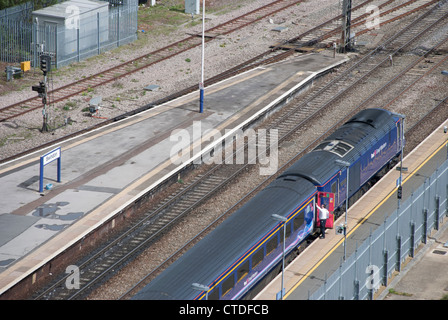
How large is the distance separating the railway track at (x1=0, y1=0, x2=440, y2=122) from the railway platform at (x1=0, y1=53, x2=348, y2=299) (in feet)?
10.8

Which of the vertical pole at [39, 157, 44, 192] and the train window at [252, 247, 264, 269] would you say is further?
the vertical pole at [39, 157, 44, 192]

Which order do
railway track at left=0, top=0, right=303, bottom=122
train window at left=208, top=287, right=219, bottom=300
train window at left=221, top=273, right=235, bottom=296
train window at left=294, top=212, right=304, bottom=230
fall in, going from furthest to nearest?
railway track at left=0, top=0, right=303, bottom=122, train window at left=294, top=212, right=304, bottom=230, train window at left=221, top=273, right=235, bottom=296, train window at left=208, top=287, right=219, bottom=300

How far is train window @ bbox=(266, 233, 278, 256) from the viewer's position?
25828 millimetres

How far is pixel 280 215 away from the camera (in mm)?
26500

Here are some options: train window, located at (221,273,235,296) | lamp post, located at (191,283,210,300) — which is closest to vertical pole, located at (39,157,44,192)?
train window, located at (221,273,235,296)

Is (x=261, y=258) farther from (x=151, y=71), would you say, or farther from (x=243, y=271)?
(x=151, y=71)

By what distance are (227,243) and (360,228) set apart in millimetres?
7834

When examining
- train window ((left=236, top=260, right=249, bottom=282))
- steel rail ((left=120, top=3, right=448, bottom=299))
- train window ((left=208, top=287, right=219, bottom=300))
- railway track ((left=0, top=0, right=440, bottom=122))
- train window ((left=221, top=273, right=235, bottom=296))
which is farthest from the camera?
railway track ((left=0, top=0, right=440, bottom=122))

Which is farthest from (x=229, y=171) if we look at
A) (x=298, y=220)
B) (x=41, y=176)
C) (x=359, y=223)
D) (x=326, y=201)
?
(x=298, y=220)

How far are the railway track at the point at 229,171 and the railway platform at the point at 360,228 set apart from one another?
466 centimetres

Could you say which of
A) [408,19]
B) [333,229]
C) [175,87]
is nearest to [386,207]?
[333,229]

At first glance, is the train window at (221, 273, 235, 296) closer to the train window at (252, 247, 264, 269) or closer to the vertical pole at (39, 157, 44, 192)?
the train window at (252, 247, 264, 269)

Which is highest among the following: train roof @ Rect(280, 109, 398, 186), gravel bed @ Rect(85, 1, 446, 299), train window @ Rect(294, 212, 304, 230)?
train roof @ Rect(280, 109, 398, 186)

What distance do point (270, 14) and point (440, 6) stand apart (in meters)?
13.5
